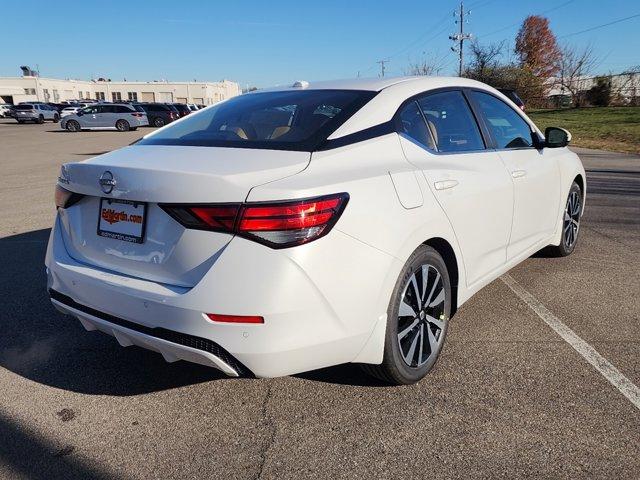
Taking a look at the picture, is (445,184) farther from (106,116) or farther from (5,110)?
(5,110)

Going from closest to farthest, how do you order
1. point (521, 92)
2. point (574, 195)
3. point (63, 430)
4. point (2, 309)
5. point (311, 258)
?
point (311, 258) → point (63, 430) → point (2, 309) → point (574, 195) → point (521, 92)

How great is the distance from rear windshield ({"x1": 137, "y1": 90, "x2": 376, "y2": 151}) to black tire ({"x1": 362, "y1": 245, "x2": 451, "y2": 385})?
84 cm

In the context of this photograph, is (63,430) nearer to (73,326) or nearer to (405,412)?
(73,326)

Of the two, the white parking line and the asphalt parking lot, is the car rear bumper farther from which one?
the white parking line

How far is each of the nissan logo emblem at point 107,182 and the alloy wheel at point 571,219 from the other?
13.3 ft

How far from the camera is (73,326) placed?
3.85 metres

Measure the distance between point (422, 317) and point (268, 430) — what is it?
3.38 ft

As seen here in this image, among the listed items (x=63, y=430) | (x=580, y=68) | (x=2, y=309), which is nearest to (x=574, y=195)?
(x=63, y=430)

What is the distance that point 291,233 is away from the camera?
2.24 m

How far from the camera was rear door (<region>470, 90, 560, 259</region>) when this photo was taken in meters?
3.87

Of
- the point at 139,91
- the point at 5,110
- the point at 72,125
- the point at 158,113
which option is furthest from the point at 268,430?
the point at 139,91

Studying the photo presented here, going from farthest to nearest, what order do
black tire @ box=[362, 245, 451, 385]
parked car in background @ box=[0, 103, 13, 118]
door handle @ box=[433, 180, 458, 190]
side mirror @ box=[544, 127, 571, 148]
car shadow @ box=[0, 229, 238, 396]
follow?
parked car in background @ box=[0, 103, 13, 118], side mirror @ box=[544, 127, 571, 148], car shadow @ box=[0, 229, 238, 396], door handle @ box=[433, 180, 458, 190], black tire @ box=[362, 245, 451, 385]

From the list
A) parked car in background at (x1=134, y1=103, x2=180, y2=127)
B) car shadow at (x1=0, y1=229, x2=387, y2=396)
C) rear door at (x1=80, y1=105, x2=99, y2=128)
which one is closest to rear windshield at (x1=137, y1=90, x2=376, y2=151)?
car shadow at (x1=0, y1=229, x2=387, y2=396)

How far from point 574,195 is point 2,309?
16.9ft
